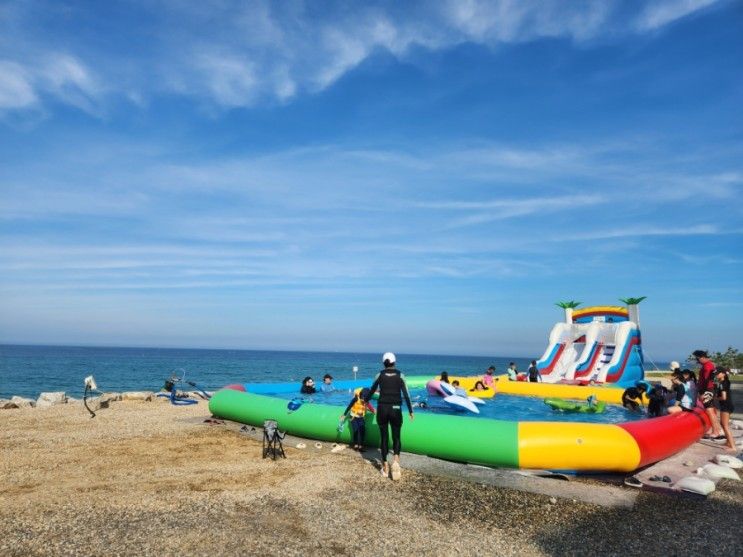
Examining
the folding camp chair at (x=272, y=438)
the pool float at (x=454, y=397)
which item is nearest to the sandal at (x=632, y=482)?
the folding camp chair at (x=272, y=438)

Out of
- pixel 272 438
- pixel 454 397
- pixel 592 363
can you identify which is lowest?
pixel 272 438

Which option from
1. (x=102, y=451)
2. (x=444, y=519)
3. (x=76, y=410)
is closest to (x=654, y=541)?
(x=444, y=519)

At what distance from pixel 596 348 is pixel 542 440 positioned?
15541 millimetres

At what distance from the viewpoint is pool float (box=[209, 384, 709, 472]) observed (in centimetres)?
688

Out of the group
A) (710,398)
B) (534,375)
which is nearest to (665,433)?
(710,398)

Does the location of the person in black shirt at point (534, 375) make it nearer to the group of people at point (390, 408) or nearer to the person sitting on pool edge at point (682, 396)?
the person sitting on pool edge at point (682, 396)

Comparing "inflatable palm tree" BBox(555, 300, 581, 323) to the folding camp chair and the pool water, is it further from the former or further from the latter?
the folding camp chair

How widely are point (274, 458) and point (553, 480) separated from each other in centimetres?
401

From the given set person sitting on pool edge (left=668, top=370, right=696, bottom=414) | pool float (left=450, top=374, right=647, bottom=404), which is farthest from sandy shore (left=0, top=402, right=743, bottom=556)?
pool float (left=450, top=374, right=647, bottom=404)

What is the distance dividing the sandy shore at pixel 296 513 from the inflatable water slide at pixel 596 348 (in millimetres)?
13591

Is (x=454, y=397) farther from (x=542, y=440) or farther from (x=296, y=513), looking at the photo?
(x=296, y=513)

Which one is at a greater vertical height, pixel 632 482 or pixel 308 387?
pixel 308 387

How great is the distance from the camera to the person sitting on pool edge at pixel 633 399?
14.2m

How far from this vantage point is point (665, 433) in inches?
306
